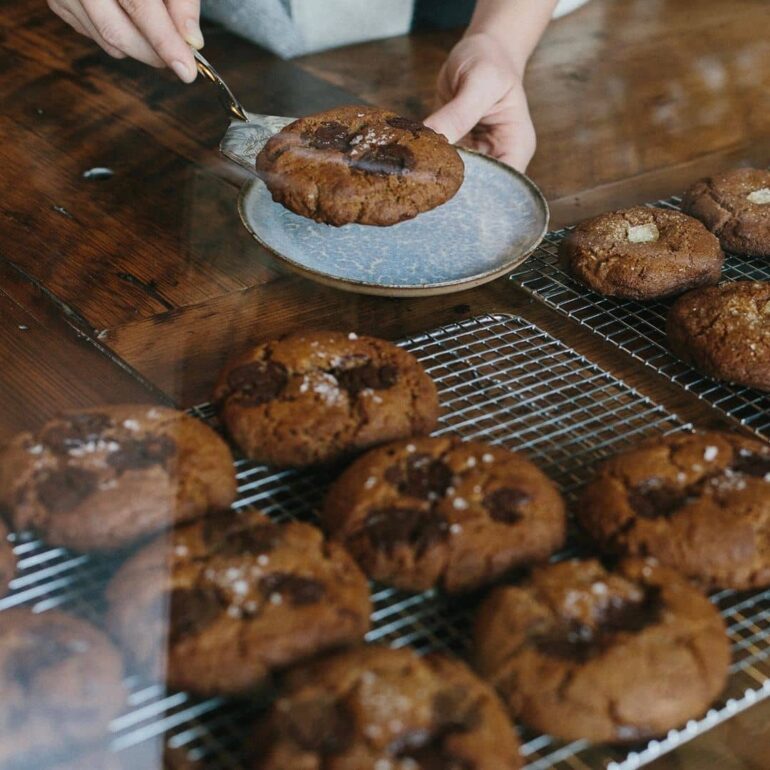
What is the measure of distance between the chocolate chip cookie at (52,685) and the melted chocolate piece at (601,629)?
39 centimetres

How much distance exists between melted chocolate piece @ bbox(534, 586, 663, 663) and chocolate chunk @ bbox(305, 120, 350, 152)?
0.78 metres

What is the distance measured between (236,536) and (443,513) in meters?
0.22

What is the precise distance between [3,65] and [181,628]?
1685mm

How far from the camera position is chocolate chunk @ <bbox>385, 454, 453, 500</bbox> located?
1.11 metres

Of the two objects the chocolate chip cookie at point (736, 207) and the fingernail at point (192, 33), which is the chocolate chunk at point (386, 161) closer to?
the fingernail at point (192, 33)

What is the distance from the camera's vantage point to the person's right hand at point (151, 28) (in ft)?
4.98

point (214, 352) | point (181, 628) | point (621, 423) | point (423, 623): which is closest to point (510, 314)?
point (621, 423)

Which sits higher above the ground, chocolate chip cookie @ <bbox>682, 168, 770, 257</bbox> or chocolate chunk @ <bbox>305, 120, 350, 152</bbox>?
chocolate chunk @ <bbox>305, 120, 350, 152</bbox>

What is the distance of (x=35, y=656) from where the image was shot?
0.87m

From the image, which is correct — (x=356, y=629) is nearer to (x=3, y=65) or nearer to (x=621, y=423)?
(x=621, y=423)

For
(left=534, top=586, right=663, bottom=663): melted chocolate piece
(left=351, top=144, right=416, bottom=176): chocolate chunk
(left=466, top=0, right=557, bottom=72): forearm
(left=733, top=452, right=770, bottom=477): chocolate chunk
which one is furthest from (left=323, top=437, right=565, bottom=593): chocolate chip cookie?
(left=466, top=0, right=557, bottom=72): forearm

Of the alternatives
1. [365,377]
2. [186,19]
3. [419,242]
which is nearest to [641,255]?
[419,242]

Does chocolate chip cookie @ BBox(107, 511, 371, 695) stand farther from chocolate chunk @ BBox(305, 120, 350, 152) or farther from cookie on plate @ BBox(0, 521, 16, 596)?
chocolate chunk @ BBox(305, 120, 350, 152)

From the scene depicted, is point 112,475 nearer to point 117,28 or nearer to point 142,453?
point 142,453
